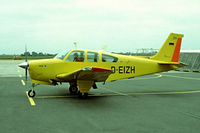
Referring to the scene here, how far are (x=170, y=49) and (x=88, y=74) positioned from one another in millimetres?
5936

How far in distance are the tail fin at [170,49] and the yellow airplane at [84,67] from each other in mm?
339

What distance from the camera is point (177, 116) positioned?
7012mm

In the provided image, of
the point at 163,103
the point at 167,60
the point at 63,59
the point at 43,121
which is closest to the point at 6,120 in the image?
the point at 43,121

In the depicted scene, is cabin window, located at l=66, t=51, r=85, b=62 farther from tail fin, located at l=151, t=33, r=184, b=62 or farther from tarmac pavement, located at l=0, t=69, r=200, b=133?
tail fin, located at l=151, t=33, r=184, b=62

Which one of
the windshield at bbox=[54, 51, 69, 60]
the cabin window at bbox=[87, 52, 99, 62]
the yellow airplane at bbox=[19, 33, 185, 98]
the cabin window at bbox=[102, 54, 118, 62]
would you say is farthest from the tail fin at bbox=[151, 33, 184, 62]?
the windshield at bbox=[54, 51, 69, 60]

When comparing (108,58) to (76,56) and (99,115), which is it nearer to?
(76,56)

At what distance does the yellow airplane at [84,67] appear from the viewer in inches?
371

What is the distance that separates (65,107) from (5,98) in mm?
3352

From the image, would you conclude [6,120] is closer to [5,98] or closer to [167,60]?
[5,98]

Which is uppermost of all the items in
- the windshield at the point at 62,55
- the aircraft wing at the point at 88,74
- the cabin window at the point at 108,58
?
the windshield at the point at 62,55

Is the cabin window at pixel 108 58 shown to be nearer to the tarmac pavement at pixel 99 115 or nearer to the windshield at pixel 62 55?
the windshield at pixel 62 55

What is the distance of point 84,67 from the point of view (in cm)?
874

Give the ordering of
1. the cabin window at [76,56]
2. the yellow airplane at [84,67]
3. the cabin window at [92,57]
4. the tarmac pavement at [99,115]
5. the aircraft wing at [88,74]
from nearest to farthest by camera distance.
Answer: the tarmac pavement at [99,115]
the aircraft wing at [88,74]
the yellow airplane at [84,67]
the cabin window at [76,56]
the cabin window at [92,57]

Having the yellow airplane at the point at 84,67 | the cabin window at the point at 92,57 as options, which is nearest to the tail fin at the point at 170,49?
the yellow airplane at the point at 84,67
